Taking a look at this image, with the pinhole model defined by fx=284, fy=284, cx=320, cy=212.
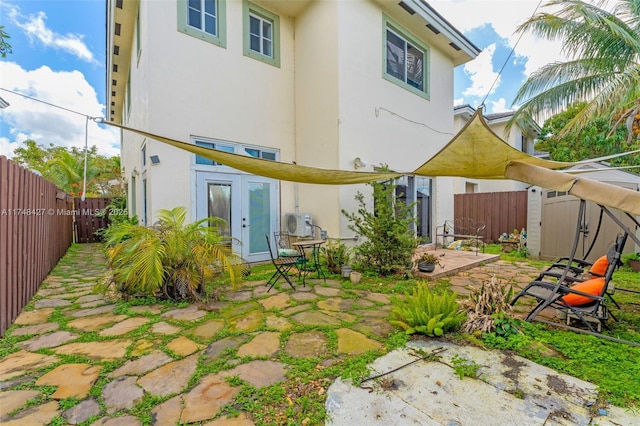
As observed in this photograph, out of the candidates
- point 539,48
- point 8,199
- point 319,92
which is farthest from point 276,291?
point 539,48

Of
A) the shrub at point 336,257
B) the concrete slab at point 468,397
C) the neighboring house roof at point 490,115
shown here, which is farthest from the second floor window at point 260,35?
the neighboring house roof at point 490,115

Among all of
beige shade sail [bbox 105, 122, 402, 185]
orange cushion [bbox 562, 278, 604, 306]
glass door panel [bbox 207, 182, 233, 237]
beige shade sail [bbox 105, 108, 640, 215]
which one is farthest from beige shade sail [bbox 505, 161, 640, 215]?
glass door panel [bbox 207, 182, 233, 237]

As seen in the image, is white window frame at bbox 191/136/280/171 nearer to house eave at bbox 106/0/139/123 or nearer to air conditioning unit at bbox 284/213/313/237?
air conditioning unit at bbox 284/213/313/237

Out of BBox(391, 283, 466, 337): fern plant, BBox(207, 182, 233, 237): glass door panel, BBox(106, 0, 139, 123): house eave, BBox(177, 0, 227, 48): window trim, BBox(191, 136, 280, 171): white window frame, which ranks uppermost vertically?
BBox(106, 0, 139, 123): house eave

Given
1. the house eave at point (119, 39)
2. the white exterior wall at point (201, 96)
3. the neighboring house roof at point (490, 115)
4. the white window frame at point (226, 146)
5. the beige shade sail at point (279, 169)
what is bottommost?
the beige shade sail at point (279, 169)

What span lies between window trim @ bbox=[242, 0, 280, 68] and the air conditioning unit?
3941 mm

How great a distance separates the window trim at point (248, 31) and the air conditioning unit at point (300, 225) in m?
3.94

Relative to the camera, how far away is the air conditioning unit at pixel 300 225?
703 cm

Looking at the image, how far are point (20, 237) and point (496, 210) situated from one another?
44.4 ft

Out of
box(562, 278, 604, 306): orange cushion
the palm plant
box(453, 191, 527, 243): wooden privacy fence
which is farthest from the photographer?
box(453, 191, 527, 243): wooden privacy fence

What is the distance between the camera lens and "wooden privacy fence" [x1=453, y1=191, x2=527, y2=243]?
1091 cm

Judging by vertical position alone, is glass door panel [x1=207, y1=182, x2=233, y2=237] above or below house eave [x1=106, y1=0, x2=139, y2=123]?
below

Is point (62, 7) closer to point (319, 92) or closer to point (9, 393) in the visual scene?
point (319, 92)

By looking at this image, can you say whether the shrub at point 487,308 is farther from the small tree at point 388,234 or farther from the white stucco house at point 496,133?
the white stucco house at point 496,133
